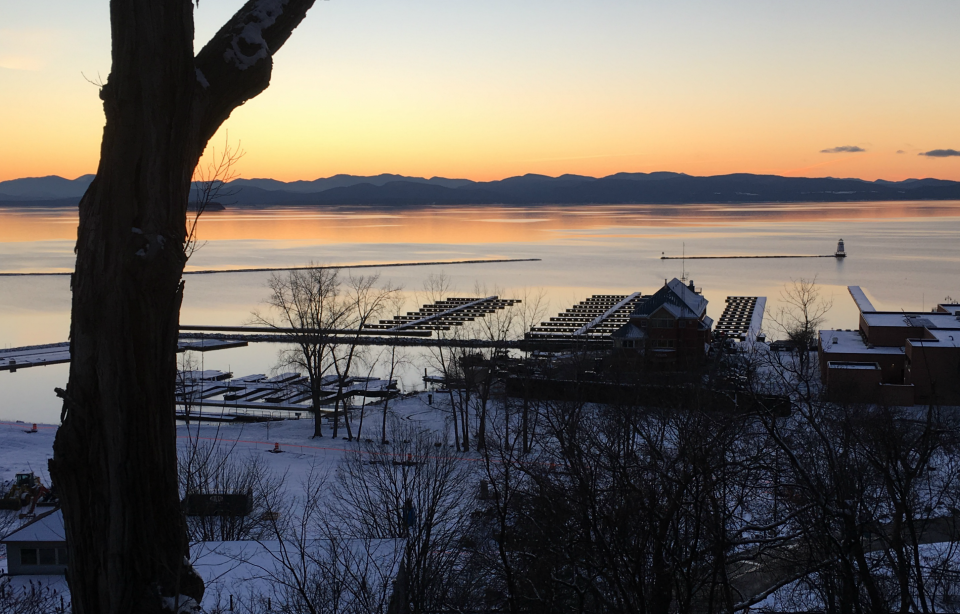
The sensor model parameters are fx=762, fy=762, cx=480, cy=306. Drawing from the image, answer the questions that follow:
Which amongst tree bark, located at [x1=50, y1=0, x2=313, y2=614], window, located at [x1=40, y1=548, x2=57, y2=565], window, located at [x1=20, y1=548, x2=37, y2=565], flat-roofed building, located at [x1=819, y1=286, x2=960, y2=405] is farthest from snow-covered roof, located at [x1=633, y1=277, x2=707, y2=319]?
tree bark, located at [x1=50, y1=0, x2=313, y2=614]

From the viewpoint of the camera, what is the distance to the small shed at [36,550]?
26.4 feet

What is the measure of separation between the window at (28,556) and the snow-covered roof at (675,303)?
17625 millimetres

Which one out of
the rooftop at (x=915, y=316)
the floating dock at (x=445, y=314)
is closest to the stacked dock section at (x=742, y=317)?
the rooftop at (x=915, y=316)

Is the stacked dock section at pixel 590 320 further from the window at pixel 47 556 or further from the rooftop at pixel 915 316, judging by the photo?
the window at pixel 47 556

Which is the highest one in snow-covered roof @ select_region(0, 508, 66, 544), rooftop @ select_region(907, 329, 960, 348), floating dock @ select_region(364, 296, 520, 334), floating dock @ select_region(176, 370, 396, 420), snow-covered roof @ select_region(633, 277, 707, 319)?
snow-covered roof @ select_region(633, 277, 707, 319)

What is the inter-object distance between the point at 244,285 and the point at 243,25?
48068 mm

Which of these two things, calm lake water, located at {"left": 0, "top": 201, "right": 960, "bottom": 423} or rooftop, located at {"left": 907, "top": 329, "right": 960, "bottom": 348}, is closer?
rooftop, located at {"left": 907, "top": 329, "right": 960, "bottom": 348}

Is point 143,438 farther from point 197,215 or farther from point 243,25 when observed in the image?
point 243,25

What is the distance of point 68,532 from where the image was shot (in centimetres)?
225

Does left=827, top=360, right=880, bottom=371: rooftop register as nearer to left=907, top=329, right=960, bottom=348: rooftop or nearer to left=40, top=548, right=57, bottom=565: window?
left=907, top=329, right=960, bottom=348: rooftop

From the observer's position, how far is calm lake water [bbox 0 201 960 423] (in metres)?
33.6

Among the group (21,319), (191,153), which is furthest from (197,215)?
(21,319)

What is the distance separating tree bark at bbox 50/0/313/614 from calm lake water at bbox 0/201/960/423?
21177mm

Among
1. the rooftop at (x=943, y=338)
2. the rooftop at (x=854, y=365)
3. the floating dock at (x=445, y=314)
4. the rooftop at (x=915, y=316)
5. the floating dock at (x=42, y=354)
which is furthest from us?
the floating dock at (x=445, y=314)
